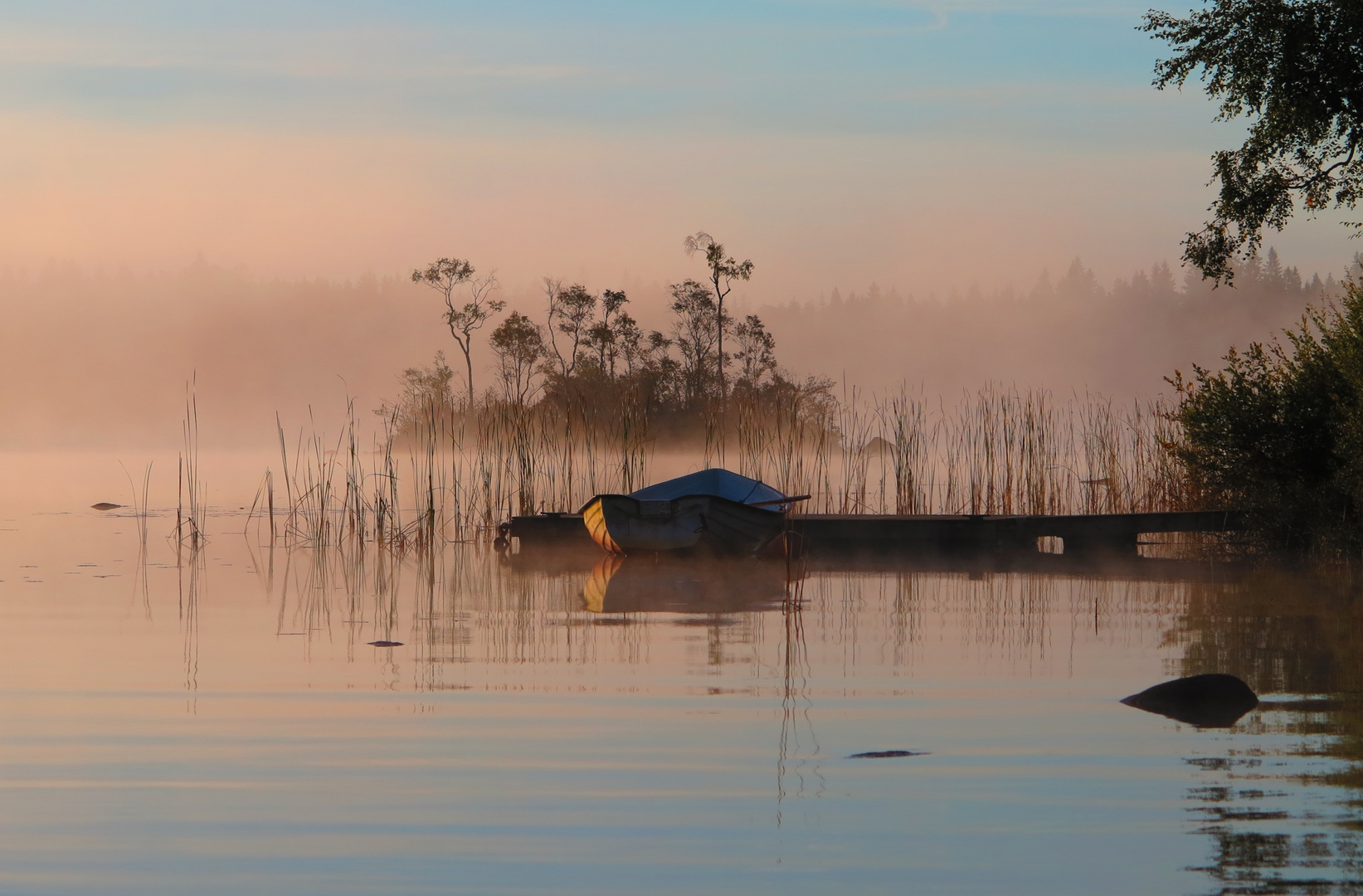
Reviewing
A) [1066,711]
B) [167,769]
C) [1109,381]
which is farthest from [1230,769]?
[1109,381]

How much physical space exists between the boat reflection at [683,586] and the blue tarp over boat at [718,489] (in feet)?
2.19

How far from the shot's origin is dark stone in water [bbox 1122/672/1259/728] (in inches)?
229

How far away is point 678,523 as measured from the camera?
503 inches

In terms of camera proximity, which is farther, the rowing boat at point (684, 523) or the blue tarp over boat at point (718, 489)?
the blue tarp over boat at point (718, 489)

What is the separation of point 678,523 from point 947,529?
2589mm

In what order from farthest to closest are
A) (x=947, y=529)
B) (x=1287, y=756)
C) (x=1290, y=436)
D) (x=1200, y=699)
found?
(x=947, y=529)
(x=1290, y=436)
(x=1200, y=699)
(x=1287, y=756)

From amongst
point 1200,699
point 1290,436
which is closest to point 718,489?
point 1290,436

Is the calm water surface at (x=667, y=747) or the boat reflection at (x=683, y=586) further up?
the boat reflection at (x=683, y=586)

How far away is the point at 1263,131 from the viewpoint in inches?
536

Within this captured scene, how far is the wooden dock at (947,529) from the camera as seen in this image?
1341 cm

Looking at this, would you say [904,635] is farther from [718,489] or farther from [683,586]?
[718,489]

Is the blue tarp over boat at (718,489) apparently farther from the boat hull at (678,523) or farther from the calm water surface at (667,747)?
the calm water surface at (667,747)

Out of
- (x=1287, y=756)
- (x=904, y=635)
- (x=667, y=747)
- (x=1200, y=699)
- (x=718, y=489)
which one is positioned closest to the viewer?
(x=1287, y=756)

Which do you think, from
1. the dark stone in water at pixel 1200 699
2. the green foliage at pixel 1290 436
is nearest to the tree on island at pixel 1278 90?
the green foliage at pixel 1290 436
